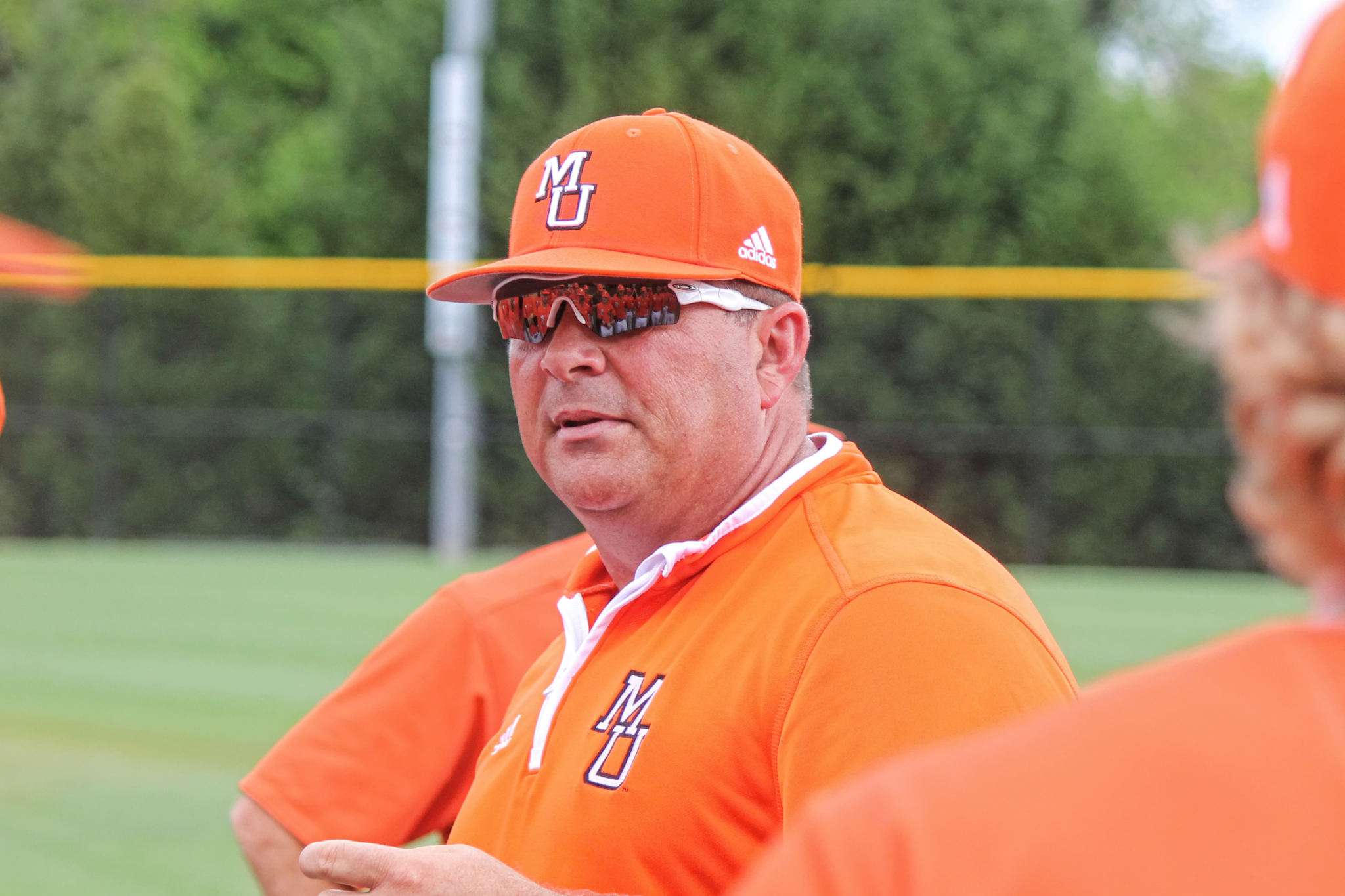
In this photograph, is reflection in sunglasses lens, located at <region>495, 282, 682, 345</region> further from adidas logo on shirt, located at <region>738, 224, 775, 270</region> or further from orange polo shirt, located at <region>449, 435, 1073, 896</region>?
orange polo shirt, located at <region>449, 435, 1073, 896</region>

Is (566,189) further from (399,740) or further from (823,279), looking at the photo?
(823,279)

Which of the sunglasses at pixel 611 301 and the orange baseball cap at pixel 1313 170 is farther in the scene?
the sunglasses at pixel 611 301

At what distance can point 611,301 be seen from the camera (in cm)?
229

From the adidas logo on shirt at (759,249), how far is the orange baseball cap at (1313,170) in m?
1.37

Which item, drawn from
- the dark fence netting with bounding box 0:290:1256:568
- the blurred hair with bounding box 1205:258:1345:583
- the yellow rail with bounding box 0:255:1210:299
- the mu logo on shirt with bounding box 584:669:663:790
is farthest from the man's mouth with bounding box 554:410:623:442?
the dark fence netting with bounding box 0:290:1256:568

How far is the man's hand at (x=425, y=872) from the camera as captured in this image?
1.79 m

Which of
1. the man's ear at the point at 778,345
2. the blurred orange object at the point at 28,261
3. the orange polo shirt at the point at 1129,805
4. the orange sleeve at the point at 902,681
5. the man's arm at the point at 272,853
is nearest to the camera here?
the orange polo shirt at the point at 1129,805

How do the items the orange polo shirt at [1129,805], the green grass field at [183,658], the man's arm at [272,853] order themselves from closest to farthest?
the orange polo shirt at [1129,805]
the man's arm at [272,853]
the green grass field at [183,658]

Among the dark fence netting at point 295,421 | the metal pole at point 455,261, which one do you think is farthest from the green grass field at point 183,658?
the metal pole at point 455,261

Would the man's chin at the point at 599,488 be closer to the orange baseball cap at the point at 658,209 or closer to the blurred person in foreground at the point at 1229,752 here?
the orange baseball cap at the point at 658,209

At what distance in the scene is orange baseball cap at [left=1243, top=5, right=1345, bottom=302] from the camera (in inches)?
33.8

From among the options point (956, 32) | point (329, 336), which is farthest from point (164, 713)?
point (956, 32)

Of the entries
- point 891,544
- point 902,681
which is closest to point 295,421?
point 891,544

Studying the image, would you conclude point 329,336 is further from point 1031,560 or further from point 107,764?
point 107,764
